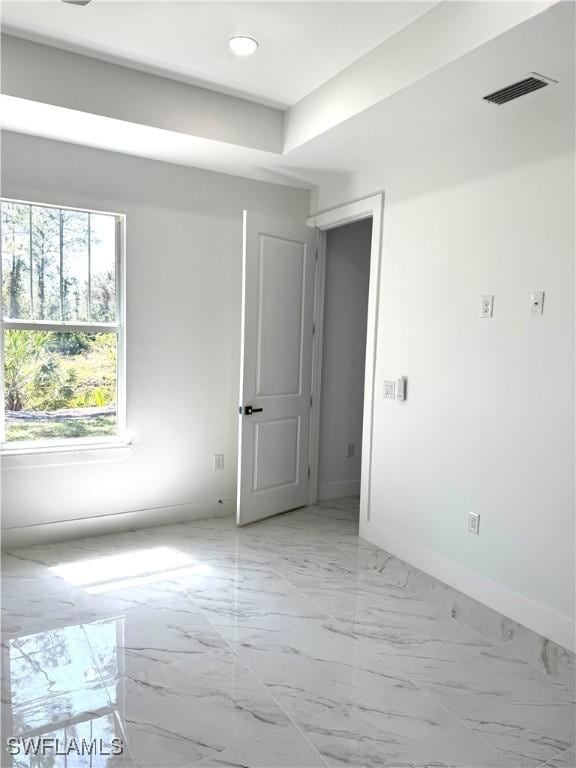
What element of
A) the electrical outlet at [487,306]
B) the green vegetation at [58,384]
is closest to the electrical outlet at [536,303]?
the electrical outlet at [487,306]

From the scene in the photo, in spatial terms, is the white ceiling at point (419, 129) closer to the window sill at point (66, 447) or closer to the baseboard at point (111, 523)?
the window sill at point (66, 447)

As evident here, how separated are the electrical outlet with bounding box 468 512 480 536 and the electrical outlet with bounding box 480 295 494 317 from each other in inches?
41.8

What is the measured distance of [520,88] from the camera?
93.7 inches

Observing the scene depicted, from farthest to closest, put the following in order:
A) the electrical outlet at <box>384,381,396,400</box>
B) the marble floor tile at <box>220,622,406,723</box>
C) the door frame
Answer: the door frame → the electrical outlet at <box>384,381,396,400</box> → the marble floor tile at <box>220,622,406,723</box>

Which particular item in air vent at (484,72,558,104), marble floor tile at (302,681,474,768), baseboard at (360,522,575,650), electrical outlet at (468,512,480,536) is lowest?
marble floor tile at (302,681,474,768)

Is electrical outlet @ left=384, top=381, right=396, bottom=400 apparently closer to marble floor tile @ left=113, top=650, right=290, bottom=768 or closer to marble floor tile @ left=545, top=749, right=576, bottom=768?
marble floor tile @ left=113, top=650, right=290, bottom=768

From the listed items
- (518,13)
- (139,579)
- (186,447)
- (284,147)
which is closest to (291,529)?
(186,447)

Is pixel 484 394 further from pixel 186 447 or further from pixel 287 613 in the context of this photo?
pixel 186 447

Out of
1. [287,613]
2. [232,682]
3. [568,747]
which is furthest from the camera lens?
[287,613]

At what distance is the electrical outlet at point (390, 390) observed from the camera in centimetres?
344

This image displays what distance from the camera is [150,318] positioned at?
12.1ft

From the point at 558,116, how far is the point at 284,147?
1639 millimetres

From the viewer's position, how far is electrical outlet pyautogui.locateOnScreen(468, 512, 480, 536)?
288cm

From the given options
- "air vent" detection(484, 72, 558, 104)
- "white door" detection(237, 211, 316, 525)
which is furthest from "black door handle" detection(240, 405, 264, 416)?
"air vent" detection(484, 72, 558, 104)
